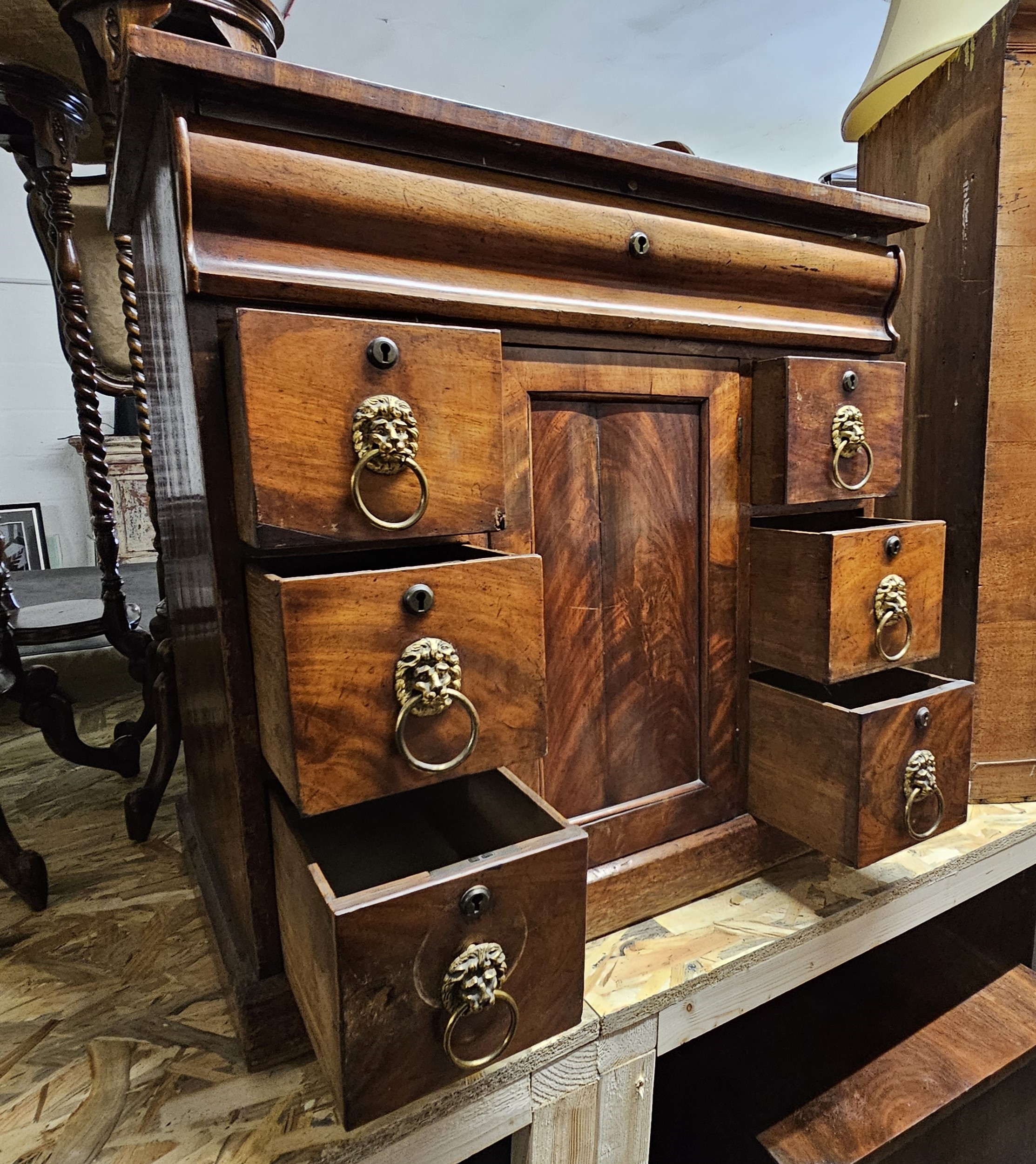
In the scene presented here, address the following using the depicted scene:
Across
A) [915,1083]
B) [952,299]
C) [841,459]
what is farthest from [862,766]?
[952,299]

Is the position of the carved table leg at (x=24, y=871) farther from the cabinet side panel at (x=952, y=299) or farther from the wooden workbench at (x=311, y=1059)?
the cabinet side panel at (x=952, y=299)

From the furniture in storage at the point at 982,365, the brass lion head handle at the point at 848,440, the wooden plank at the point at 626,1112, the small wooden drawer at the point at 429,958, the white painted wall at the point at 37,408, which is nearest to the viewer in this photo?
the small wooden drawer at the point at 429,958

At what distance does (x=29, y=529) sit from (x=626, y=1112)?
494 cm

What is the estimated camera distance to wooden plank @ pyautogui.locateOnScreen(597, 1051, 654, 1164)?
0.68 m

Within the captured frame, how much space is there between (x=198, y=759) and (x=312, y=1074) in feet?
1.29

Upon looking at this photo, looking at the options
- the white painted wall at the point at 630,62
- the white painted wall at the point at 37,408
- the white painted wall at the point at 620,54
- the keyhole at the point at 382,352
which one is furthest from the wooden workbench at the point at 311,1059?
the white painted wall at the point at 37,408

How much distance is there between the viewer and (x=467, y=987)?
50 centimetres

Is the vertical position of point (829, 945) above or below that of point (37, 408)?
below

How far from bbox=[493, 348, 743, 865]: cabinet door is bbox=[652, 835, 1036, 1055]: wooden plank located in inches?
5.9

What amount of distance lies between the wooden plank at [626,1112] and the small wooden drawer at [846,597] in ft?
1.39

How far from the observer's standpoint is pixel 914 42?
1.01m

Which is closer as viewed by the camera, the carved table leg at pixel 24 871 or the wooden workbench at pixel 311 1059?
the wooden workbench at pixel 311 1059

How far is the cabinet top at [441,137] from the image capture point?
1.68 feet

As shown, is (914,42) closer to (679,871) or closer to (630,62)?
(679,871)
